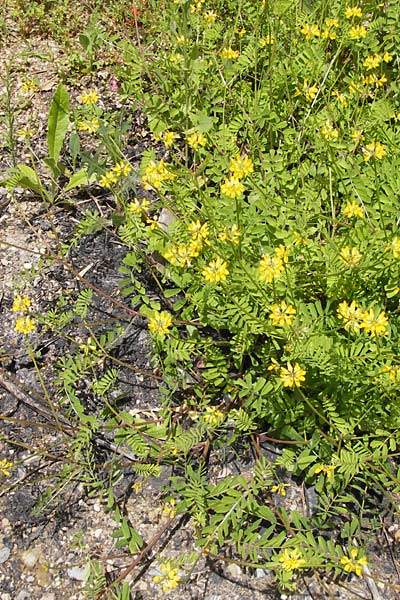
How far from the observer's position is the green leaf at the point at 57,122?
3.16 metres

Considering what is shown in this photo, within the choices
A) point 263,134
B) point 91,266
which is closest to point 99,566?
point 91,266

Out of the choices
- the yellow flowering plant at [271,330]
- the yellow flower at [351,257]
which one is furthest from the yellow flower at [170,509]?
the yellow flower at [351,257]

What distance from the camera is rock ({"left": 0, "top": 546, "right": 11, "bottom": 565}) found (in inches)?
88.0

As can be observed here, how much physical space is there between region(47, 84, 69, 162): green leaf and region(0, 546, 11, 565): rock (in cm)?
190

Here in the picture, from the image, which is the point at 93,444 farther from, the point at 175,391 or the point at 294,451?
the point at 294,451

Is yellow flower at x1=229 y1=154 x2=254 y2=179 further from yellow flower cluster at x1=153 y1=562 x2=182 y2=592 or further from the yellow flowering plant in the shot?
yellow flower cluster at x1=153 y1=562 x2=182 y2=592

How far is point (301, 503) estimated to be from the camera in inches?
→ 90.6

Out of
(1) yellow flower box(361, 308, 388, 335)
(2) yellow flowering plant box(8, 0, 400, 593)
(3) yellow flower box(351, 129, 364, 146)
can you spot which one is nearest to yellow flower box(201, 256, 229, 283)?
(2) yellow flowering plant box(8, 0, 400, 593)

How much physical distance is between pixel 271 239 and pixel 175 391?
741mm

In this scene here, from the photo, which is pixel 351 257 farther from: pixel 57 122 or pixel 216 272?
pixel 57 122

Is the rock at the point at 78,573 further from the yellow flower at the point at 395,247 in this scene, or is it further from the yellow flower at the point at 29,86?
the yellow flower at the point at 29,86

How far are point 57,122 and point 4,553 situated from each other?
2063 millimetres

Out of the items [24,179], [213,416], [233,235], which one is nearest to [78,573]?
[213,416]

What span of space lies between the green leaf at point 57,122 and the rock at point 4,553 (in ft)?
6.22
